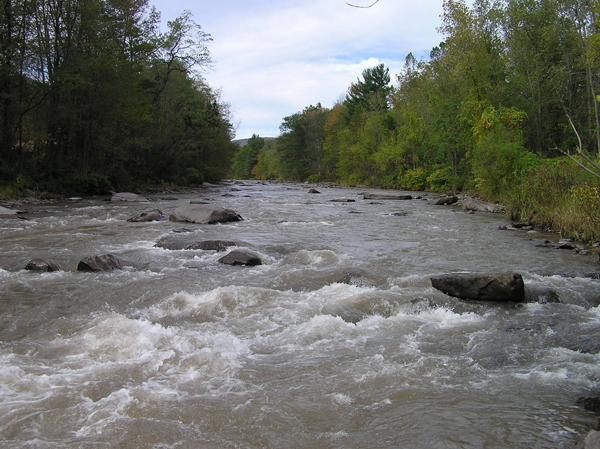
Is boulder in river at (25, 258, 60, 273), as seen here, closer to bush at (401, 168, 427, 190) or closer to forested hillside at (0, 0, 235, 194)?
forested hillside at (0, 0, 235, 194)

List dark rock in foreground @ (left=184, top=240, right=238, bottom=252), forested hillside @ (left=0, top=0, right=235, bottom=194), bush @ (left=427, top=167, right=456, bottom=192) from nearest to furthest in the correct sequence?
1. dark rock in foreground @ (left=184, top=240, right=238, bottom=252)
2. forested hillside @ (left=0, top=0, right=235, bottom=194)
3. bush @ (left=427, top=167, right=456, bottom=192)

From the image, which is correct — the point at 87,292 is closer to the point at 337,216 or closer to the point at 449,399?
the point at 449,399

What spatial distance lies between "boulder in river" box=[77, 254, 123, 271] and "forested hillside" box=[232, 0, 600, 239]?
8.99 metres

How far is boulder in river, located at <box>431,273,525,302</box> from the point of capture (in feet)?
22.6

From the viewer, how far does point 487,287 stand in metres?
6.96

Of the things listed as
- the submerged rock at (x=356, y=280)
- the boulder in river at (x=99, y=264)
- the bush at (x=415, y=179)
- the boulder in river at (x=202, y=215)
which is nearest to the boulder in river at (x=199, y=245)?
the boulder in river at (x=99, y=264)

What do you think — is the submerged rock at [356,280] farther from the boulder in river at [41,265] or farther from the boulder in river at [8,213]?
the boulder in river at [8,213]

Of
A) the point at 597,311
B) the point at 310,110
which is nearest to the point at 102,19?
the point at 597,311

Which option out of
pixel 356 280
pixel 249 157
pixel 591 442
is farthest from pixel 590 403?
pixel 249 157

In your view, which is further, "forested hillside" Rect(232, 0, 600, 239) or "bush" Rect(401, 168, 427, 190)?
"bush" Rect(401, 168, 427, 190)

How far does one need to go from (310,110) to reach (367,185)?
35.3 metres

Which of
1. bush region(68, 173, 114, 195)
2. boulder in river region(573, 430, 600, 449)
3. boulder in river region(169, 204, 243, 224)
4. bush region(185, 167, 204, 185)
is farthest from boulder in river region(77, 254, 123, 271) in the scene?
bush region(185, 167, 204, 185)

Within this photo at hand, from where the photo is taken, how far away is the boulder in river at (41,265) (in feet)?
28.5

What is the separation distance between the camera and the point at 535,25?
30.5 meters
